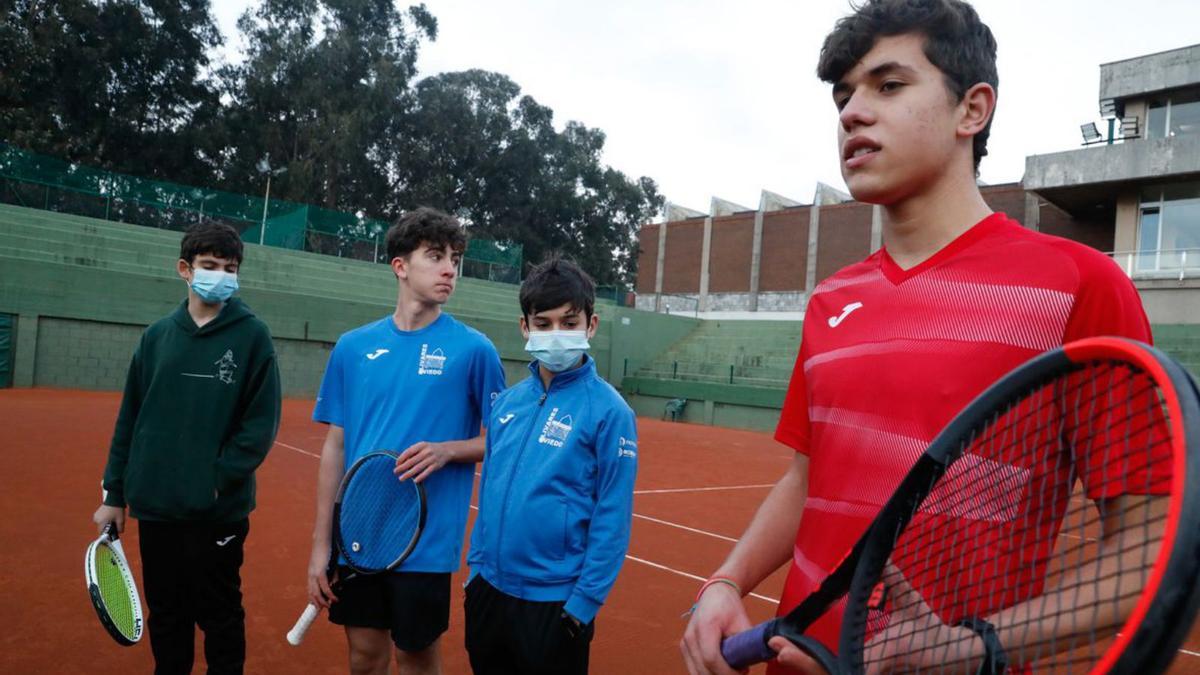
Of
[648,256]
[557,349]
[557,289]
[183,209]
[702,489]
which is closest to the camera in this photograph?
[557,349]

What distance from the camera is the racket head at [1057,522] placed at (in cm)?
76

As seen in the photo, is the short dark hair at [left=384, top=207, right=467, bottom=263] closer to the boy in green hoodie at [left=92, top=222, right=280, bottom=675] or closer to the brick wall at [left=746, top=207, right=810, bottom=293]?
the boy in green hoodie at [left=92, top=222, right=280, bottom=675]

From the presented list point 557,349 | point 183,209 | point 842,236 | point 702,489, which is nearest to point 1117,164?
point 842,236

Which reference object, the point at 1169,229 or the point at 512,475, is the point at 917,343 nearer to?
the point at 512,475

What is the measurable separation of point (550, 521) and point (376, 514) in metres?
0.84

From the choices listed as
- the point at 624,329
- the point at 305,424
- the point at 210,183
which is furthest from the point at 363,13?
the point at 305,424

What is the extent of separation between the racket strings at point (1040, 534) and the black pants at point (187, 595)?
118 inches

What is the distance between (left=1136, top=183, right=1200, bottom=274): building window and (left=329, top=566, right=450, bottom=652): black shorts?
27.2 metres

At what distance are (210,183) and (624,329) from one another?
18877mm

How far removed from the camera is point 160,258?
21.5 m

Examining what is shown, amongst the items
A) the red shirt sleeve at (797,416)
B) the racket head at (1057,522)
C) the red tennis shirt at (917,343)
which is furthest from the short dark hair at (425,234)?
the racket head at (1057,522)

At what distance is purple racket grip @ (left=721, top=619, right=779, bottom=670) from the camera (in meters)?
1.36

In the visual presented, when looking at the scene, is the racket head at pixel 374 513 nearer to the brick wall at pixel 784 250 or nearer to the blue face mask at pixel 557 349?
the blue face mask at pixel 557 349

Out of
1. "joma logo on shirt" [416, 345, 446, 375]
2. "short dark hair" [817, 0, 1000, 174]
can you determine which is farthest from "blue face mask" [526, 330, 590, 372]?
"short dark hair" [817, 0, 1000, 174]
